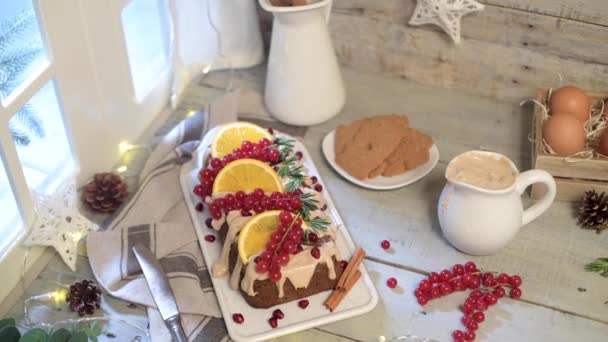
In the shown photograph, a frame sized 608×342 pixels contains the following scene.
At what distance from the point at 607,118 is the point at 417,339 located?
50 cm

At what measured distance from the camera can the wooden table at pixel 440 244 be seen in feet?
3.15

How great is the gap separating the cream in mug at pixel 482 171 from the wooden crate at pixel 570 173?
99 mm

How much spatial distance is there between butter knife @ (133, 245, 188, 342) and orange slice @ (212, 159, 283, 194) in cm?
14

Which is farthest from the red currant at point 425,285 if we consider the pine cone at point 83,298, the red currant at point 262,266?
the pine cone at point 83,298

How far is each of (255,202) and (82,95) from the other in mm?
317

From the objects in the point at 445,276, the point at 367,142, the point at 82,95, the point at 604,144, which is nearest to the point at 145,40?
the point at 82,95

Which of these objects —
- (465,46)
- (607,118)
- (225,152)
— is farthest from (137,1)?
(607,118)

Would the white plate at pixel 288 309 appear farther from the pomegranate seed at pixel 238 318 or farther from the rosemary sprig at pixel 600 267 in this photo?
the rosemary sprig at pixel 600 267

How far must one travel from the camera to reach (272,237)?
949mm

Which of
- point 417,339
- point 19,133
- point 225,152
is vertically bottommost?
point 417,339

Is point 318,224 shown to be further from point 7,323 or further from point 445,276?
point 7,323

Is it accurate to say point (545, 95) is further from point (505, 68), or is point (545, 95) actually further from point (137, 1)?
point (137, 1)

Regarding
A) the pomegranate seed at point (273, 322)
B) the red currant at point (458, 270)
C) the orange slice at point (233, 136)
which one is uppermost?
the orange slice at point (233, 136)

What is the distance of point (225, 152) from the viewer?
1131 mm
